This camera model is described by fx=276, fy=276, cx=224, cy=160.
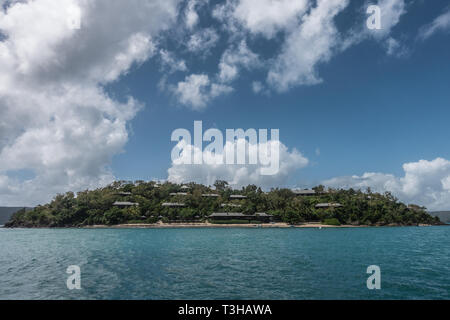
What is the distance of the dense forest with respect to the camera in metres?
118

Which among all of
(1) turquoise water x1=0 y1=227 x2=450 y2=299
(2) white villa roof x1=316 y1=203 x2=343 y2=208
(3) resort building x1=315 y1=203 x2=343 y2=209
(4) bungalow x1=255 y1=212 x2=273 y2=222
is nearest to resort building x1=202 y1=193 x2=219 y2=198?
(4) bungalow x1=255 y1=212 x2=273 y2=222

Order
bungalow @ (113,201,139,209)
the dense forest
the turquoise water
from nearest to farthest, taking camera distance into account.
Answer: the turquoise water
the dense forest
bungalow @ (113,201,139,209)

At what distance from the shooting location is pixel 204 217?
12275cm

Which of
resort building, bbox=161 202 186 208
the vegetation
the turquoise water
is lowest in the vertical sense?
the vegetation

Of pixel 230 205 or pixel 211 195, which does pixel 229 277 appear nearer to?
pixel 230 205

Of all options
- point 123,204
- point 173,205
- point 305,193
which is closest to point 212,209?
point 173,205

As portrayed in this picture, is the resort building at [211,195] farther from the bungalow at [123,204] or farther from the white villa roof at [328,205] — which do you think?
the white villa roof at [328,205]

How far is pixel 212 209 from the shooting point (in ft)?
413

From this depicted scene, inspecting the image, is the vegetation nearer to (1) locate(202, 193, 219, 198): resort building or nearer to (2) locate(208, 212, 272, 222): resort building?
(2) locate(208, 212, 272, 222): resort building

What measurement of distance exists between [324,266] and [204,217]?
Answer: 102 meters

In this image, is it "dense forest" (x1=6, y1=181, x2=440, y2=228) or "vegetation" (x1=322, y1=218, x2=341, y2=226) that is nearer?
"vegetation" (x1=322, y1=218, x2=341, y2=226)

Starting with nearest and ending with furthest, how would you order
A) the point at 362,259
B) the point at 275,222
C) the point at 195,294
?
the point at 195,294 < the point at 362,259 < the point at 275,222
